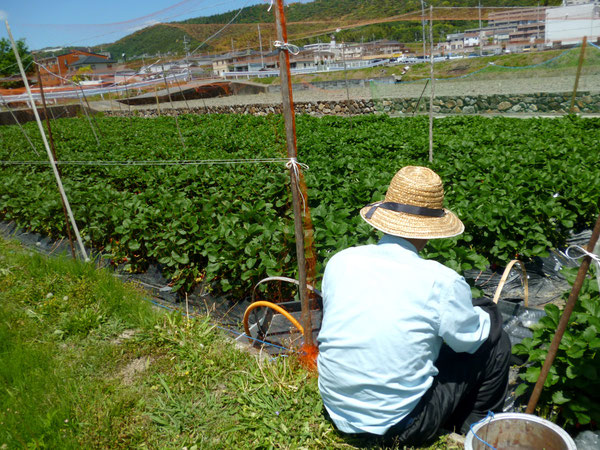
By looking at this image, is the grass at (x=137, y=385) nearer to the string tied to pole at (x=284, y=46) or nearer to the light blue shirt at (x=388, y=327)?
the light blue shirt at (x=388, y=327)

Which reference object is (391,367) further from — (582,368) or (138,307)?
(138,307)

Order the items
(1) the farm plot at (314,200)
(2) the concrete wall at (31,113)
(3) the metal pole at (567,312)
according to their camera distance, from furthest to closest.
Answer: (2) the concrete wall at (31,113)
(1) the farm plot at (314,200)
(3) the metal pole at (567,312)

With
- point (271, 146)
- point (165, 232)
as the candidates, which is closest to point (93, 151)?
point (271, 146)

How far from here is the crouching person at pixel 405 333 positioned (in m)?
1.77

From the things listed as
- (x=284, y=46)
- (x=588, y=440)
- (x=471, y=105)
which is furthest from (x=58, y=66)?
(x=588, y=440)

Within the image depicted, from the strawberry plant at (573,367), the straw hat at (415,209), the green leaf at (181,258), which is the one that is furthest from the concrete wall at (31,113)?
the strawberry plant at (573,367)

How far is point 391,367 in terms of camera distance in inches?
70.8

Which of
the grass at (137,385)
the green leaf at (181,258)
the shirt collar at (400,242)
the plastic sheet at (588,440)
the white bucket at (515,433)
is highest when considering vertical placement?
the shirt collar at (400,242)

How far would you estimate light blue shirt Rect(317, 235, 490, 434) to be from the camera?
5.79 ft

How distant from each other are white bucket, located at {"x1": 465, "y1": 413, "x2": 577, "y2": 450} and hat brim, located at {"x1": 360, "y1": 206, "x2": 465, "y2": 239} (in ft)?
2.79

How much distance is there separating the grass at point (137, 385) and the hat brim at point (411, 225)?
103 centimetres

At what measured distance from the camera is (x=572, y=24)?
23.3 metres

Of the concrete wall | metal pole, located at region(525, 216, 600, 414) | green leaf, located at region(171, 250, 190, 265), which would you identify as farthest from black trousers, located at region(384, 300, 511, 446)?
the concrete wall

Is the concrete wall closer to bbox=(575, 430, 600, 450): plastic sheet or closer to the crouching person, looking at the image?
Result: the crouching person
